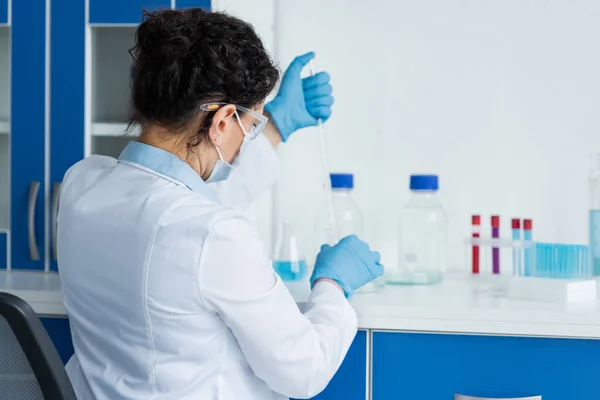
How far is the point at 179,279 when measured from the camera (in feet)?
2.99

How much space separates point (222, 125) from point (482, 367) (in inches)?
25.4

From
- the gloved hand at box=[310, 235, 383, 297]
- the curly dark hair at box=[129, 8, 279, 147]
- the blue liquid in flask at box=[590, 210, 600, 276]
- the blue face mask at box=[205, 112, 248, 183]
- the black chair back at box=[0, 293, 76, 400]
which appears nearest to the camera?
the black chair back at box=[0, 293, 76, 400]

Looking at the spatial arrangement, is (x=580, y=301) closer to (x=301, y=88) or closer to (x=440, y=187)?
(x=440, y=187)

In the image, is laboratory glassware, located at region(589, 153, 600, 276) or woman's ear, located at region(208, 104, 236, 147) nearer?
woman's ear, located at region(208, 104, 236, 147)

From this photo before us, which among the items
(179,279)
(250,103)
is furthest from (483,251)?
(179,279)

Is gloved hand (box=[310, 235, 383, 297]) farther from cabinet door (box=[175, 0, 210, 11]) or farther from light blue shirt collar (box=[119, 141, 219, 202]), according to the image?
cabinet door (box=[175, 0, 210, 11])

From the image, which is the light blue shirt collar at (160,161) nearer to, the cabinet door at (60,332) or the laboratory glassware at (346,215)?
the cabinet door at (60,332)

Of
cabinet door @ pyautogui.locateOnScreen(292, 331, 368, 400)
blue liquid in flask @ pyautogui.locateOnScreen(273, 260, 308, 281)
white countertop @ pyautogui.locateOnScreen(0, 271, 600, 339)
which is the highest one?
blue liquid in flask @ pyautogui.locateOnScreen(273, 260, 308, 281)

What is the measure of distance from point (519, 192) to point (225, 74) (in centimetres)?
107

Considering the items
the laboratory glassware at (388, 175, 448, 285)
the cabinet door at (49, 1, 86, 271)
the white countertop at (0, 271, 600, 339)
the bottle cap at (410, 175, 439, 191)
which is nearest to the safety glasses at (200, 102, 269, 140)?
the white countertop at (0, 271, 600, 339)

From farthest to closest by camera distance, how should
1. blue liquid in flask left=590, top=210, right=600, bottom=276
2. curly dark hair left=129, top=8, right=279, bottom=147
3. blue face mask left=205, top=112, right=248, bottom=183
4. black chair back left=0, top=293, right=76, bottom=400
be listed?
blue liquid in flask left=590, top=210, right=600, bottom=276
blue face mask left=205, top=112, right=248, bottom=183
curly dark hair left=129, top=8, right=279, bottom=147
black chair back left=0, top=293, right=76, bottom=400

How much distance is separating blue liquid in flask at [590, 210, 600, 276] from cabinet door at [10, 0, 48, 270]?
135 centimetres

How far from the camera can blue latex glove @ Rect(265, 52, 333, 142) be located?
1.50m

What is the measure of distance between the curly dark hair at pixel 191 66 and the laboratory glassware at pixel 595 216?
3.32 ft
